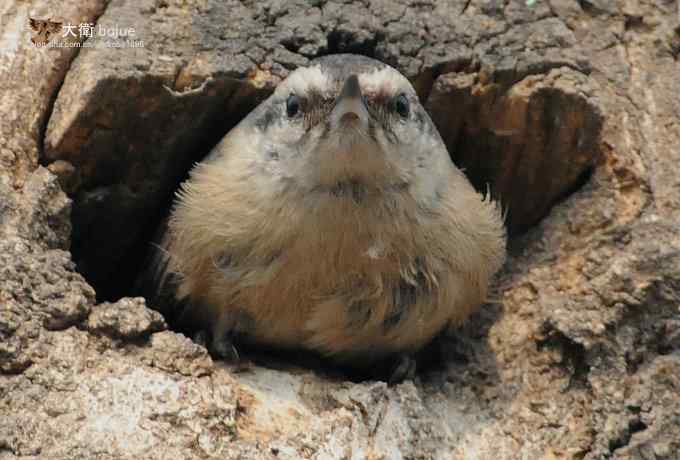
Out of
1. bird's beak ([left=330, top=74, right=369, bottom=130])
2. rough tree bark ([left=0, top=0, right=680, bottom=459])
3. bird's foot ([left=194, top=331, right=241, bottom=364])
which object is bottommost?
bird's foot ([left=194, top=331, right=241, bottom=364])

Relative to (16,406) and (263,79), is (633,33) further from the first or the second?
(16,406)

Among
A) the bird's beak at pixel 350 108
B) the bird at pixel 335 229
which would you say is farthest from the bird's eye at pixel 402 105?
the bird's beak at pixel 350 108

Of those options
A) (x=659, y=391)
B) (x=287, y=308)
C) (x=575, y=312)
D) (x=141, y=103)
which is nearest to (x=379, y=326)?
(x=287, y=308)

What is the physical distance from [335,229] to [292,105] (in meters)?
0.44

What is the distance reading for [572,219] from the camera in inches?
147

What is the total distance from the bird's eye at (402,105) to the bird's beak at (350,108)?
251 mm

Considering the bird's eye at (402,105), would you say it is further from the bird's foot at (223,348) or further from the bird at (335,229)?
the bird's foot at (223,348)

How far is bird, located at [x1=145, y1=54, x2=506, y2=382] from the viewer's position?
121 inches

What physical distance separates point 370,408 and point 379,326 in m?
0.42

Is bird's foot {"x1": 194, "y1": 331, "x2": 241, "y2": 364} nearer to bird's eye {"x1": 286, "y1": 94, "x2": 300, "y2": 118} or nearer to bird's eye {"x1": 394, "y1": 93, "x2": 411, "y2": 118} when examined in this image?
bird's eye {"x1": 286, "y1": 94, "x2": 300, "y2": 118}

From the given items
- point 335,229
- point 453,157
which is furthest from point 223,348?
point 453,157

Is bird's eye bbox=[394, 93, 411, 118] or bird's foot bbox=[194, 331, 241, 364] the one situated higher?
bird's eye bbox=[394, 93, 411, 118]

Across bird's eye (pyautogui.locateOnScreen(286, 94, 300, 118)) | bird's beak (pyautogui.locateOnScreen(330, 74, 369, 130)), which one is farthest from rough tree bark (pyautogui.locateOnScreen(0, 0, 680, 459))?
bird's beak (pyautogui.locateOnScreen(330, 74, 369, 130))

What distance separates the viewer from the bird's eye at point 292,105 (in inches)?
125
